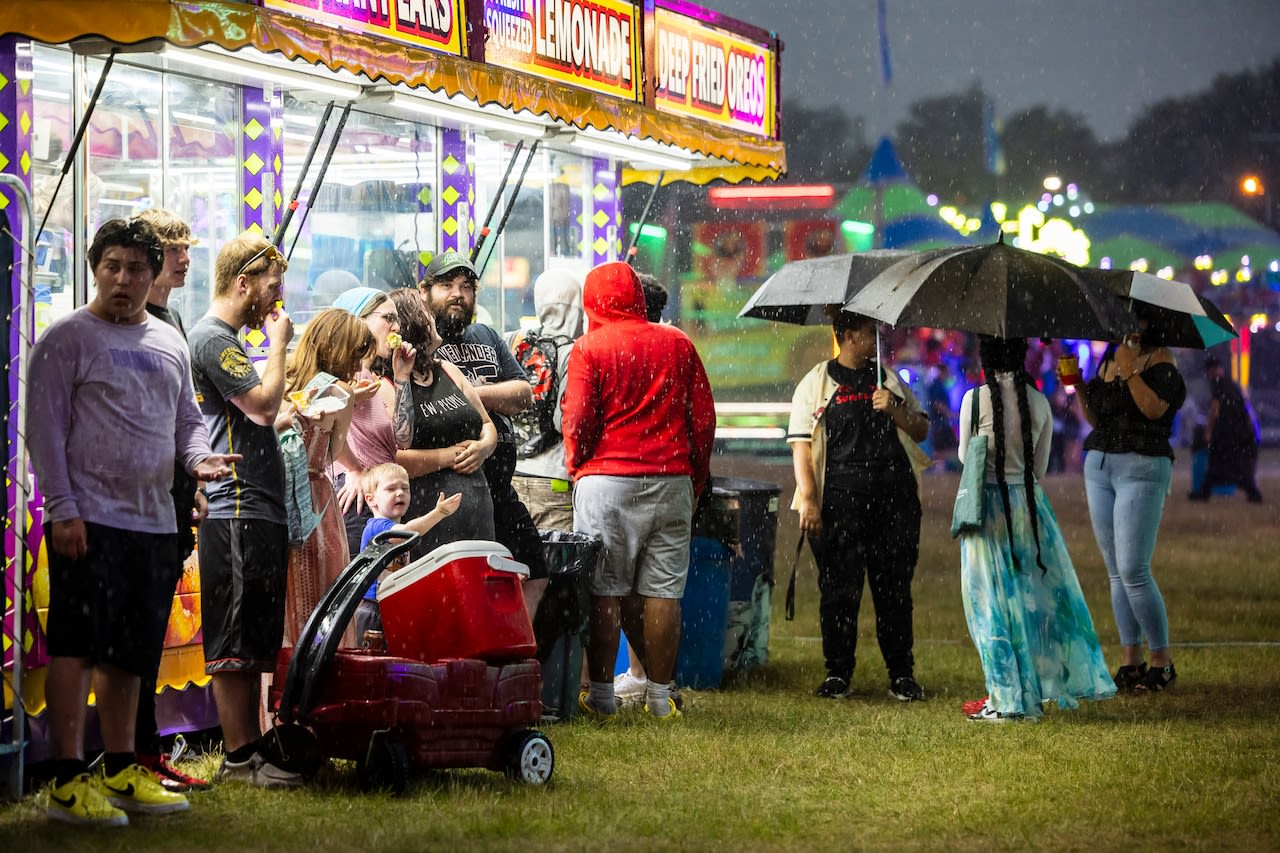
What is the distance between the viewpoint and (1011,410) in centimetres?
785

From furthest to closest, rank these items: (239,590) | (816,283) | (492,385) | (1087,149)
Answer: (1087,149) → (816,283) → (492,385) → (239,590)

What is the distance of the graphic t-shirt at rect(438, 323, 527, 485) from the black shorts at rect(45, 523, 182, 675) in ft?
6.98

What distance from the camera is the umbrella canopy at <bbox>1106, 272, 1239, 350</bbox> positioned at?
8.45 metres

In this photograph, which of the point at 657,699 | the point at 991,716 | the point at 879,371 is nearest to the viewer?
the point at 657,699

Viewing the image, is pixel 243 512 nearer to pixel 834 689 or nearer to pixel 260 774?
pixel 260 774

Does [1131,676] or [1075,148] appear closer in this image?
[1131,676]

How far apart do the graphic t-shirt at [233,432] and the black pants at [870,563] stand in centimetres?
338

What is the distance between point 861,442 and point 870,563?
2.03 feet

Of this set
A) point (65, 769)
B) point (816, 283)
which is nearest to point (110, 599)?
point (65, 769)

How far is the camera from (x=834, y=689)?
336 inches

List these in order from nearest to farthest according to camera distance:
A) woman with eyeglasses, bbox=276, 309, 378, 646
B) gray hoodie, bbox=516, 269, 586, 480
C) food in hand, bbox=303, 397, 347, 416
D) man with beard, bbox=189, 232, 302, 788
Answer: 1. man with beard, bbox=189, 232, 302, 788
2. food in hand, bbox=303, 397, 347, 416
3. woman with eyeglasses, bbox=276, 309, 378, 646
4. gray hoodie, bbox=516, 269, 586, 480

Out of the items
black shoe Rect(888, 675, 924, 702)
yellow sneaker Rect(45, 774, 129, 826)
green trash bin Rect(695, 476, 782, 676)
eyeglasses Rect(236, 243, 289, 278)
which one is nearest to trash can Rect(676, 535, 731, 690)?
green trash bin Rect(695, 476, 782, 676)

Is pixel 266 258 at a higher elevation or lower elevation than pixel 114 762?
higher

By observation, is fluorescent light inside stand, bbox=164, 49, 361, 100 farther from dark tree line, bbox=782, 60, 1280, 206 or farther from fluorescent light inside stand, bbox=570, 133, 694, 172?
dark tree line, bbox=782, 60, 1280, 206
